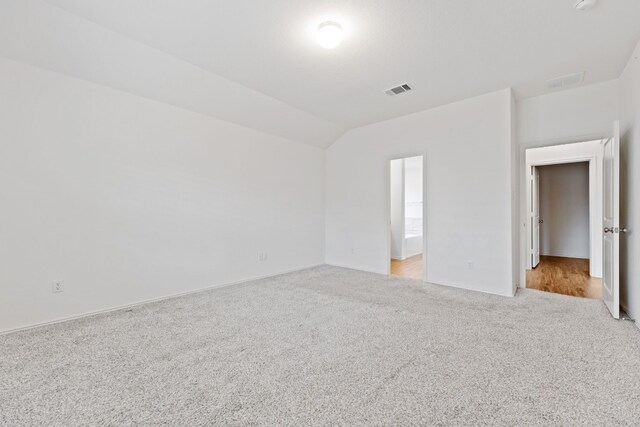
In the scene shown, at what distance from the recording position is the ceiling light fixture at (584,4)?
207cm

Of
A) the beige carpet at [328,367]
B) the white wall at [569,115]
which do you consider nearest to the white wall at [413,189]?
the white wall at [569,115]

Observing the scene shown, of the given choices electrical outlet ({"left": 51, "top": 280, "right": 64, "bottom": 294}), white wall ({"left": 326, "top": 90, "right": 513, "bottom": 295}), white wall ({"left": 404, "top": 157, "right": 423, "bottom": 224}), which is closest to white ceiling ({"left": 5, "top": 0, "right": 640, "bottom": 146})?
white wall ({"left": 326, "top": 90, "right": 513, "bottom": 295})

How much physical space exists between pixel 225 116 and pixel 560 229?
7479 mm

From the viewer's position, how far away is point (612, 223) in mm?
2869

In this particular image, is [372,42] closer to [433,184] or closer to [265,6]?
[265,6]

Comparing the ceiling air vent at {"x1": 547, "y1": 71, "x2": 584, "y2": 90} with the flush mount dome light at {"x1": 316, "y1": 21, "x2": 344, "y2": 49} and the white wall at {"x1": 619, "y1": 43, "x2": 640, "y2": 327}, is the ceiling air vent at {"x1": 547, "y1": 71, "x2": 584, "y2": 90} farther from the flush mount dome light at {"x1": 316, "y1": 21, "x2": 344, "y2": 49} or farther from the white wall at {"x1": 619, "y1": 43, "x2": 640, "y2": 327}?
the flush mount dome light at {"x1": 316, "y1": 21, "x2": 344, "y2": 49}

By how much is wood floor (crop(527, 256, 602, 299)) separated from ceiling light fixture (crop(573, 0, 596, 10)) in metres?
3.25

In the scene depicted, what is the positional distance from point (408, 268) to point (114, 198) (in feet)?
15.7

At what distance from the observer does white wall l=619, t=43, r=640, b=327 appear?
265 cm

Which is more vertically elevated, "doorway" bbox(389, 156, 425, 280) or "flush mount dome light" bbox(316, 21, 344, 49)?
"flush mount dome light" bbox(316, 21, 344, 49)

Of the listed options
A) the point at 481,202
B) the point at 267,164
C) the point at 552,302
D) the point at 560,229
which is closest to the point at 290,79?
the point at 267,164

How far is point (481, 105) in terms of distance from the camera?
12.6 feet

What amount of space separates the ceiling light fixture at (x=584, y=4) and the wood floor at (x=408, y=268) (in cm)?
361

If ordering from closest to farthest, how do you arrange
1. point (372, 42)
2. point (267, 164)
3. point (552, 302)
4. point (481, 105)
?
Answer: point (372, 42) → point (552, 302) → point (481, 105) → point (267, 164)
